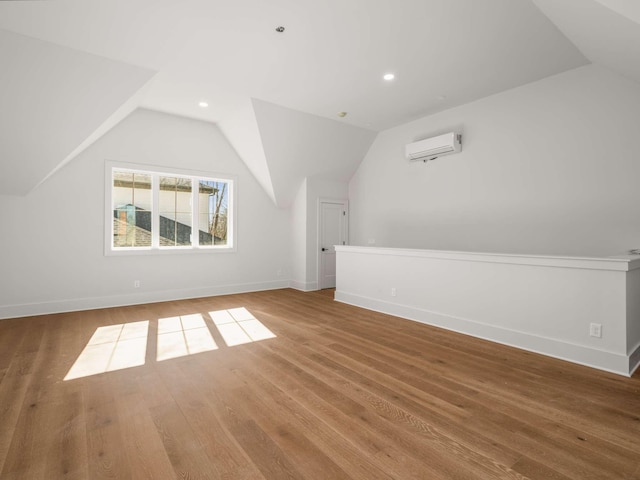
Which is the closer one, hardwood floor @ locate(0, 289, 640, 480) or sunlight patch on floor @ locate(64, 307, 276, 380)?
hardwood floor @ locate(0, 289, 640, 480)

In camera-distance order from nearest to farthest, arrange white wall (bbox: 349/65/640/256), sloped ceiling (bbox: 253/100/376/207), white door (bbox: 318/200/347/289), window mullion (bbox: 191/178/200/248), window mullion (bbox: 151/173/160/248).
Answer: white wall (bbox: 349/65/640/256) → sloped ceiling (bbox: 253/100/376/207) → window mullion (bbox: 151/173/160/248) → window mullion (bbox: 191/178/200/248) → white door (bbox: 318/200/347/289)

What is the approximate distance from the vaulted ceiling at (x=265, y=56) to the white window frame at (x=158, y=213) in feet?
2.81

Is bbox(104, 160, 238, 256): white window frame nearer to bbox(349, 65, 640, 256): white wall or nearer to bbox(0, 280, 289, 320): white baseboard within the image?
bbox(0, 280, 289, 320): white baseboard

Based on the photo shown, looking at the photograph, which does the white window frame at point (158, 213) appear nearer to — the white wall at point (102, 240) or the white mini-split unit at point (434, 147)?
the white wall at point (102, 240)

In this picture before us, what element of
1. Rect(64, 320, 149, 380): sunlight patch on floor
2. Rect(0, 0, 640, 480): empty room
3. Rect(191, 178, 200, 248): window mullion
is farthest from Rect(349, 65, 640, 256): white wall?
Rect(64, 320, 149, 380): sunlight patch on floor

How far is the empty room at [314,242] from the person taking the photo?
1.95m

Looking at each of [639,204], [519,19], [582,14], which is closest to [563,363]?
[639,204]

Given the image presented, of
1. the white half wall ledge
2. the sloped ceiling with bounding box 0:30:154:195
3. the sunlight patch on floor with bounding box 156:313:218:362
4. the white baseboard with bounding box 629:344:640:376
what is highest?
the sloped ceiling with bounding box 0:30:154:195

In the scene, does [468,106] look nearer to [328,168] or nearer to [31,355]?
[328,168]

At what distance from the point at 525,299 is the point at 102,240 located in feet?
19.2

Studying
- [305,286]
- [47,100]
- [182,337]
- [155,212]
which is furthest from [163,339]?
[305,286]

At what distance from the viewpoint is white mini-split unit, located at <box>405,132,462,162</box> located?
16.7ft

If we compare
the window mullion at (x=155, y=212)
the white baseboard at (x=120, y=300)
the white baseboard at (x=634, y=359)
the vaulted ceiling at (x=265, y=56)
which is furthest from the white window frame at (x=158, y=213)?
the white baseboard at (x=634, y=359)

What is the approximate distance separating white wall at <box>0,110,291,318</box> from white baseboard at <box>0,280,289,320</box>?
13 mm
